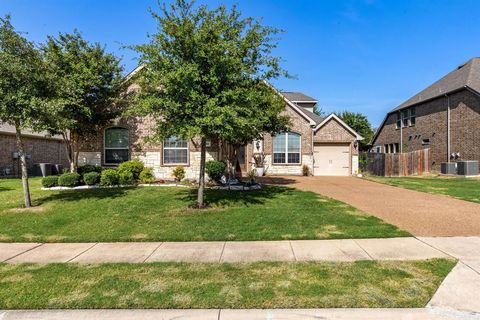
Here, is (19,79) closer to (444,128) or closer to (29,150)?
(29,150)

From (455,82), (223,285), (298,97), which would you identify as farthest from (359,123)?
(223,285)

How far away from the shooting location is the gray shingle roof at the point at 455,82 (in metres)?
22.9

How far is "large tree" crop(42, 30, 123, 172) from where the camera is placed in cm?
1406

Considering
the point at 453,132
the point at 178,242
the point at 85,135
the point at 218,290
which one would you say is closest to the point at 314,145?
the point at 453,132

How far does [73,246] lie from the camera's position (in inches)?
266

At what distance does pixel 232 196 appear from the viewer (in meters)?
A: 11.9

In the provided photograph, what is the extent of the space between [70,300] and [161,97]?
605 centimetres

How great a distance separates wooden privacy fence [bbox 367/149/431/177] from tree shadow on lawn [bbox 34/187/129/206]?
1888cm

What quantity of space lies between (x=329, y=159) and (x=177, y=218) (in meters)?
17.8

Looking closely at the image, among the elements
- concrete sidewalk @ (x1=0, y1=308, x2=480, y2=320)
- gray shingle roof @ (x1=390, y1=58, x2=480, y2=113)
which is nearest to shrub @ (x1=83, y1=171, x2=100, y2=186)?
concrete sidewalk @ (x1=0, y1=308, x2=480, y2=320)

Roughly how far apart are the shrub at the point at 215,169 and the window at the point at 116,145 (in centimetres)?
476

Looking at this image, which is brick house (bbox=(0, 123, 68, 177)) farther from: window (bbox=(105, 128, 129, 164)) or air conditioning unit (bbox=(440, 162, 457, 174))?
air conditioning unit (bbox=(440, 162, 457, 174))

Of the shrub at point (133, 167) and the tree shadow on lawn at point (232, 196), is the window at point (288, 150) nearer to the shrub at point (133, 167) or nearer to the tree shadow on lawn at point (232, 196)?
the tree shadow on lawn at point (232, 196)

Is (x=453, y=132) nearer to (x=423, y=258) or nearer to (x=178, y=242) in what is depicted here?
(x=423, y=258)
